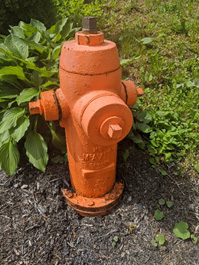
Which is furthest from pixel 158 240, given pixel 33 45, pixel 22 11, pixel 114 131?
pixel 22 11

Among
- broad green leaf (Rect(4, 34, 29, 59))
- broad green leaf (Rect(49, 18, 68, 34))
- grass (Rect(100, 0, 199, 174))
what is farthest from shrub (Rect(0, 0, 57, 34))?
grass (Rect(100, 0, 199, 174))

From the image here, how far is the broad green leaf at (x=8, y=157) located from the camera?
195 centimetres

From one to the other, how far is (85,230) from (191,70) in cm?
225

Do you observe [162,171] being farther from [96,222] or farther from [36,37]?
[36,37]

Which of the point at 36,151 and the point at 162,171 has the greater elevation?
the point at 36,151

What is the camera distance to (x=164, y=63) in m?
2.93

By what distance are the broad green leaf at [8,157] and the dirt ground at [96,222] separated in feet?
0.72

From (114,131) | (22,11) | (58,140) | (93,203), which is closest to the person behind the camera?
(114,131)

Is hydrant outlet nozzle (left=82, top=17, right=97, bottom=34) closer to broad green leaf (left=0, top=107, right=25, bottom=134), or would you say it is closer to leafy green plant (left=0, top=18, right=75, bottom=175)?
leafy green plant (left=0, top=18, right=75, bottom=175)

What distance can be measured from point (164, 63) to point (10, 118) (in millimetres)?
1968

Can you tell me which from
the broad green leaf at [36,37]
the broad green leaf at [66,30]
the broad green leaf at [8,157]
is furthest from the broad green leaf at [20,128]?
the broad green leaf at [66,30]

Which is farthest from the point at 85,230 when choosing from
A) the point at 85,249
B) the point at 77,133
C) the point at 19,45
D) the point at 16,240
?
the point at 19,45

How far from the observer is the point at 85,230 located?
1.88 m

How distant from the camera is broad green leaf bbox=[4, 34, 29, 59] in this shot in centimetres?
206
